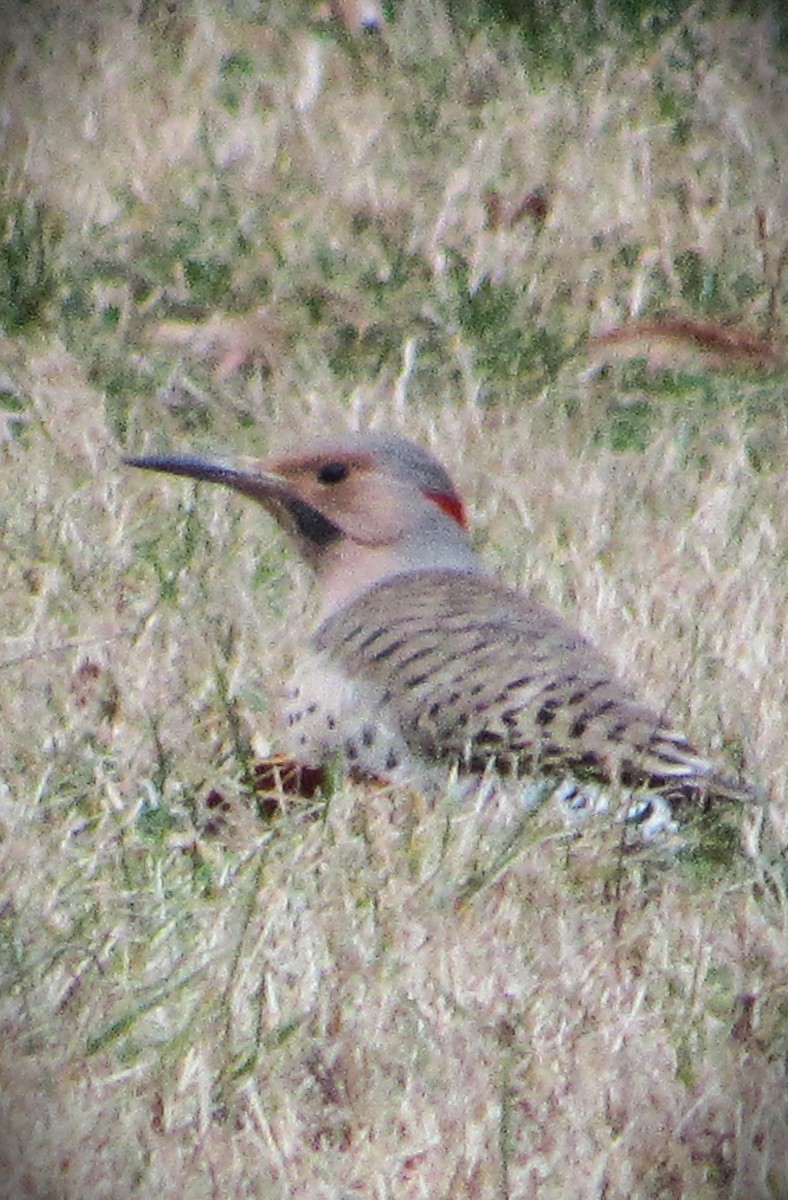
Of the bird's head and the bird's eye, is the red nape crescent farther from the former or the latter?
the bird's eye

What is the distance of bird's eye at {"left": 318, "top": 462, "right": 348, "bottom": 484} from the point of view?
4.09m

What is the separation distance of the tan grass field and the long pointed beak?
18cm

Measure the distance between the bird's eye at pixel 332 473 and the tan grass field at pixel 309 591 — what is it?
0.25 metres

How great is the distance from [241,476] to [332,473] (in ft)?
0.51

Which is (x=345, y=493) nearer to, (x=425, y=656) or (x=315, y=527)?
(x=315, y=527)

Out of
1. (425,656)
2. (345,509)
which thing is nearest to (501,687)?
(425,656)

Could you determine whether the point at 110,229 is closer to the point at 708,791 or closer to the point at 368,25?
the point at 368,25

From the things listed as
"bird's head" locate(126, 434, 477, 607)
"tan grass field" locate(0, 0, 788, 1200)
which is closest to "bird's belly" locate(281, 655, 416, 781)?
"tan grass field" locate(0, 0, 788, 1200)

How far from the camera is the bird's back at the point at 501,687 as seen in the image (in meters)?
Result: 3.31

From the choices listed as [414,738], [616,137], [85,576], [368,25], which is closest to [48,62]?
[368,25]

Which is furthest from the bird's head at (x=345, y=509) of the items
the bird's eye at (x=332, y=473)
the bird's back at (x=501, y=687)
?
the bird's back at (x=501, y=687)

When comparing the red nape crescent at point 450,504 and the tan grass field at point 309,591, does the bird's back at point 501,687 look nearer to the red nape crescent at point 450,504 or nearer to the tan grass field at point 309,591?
the tan grass field at point 309,591

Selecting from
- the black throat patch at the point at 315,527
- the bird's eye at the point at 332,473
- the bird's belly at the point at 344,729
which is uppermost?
the bird's eye at the point at 332,473

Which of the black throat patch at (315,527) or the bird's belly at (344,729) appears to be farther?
the black throat patch at (315,527)
